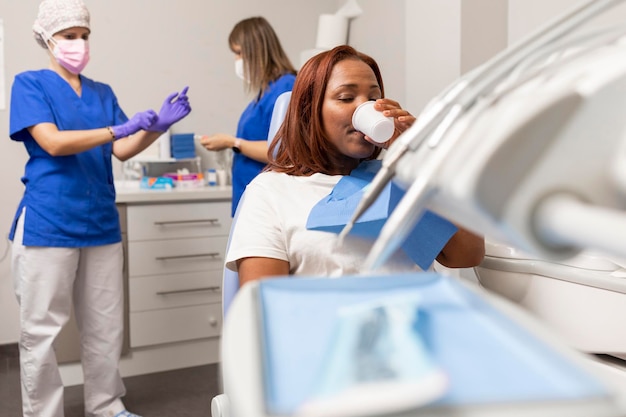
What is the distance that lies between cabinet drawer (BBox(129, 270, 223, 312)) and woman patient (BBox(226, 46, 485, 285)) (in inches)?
58.5

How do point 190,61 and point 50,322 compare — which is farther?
point 190,61

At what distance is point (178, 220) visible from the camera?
2760 millimetres

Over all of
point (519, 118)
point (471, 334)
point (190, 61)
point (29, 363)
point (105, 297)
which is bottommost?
point (29, 363)

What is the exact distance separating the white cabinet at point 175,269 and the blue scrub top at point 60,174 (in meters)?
0.47

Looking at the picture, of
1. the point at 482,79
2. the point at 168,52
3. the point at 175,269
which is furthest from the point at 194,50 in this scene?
the point at 482,79

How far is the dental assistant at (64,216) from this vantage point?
2.09 m

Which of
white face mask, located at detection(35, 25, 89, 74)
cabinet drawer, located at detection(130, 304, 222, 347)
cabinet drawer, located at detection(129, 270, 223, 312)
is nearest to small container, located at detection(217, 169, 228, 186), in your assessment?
cabinet drawer, located at detection(129, 270, 223, 312)

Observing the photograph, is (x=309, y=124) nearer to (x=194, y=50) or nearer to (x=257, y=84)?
(x=257, y=84)

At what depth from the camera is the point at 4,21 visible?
2.90m

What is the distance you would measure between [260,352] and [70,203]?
187 centimetres

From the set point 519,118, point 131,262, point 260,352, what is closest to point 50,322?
point 131,262

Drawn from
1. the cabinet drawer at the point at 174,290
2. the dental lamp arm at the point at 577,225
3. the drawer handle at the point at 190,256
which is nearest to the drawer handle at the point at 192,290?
the cabinet drawer at the point at 174,290

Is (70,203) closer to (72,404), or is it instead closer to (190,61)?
(72,404)

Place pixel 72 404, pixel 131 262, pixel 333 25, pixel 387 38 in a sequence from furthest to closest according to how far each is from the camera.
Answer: pixel 333 25, pixel 387 38, pixel 131 262, pixel 72 404
